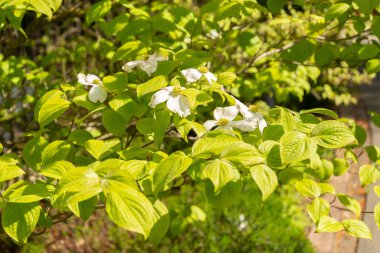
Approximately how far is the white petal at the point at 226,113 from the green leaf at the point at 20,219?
2.02ft

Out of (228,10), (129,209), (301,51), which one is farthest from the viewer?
(301,51)

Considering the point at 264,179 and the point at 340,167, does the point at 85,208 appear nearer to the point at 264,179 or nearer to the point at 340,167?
the point at 264,179

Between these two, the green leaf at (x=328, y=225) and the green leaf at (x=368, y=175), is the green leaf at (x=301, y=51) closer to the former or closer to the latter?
the green leaf at (x=368, y=175)

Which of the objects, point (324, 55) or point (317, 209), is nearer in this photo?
point (317, 209)

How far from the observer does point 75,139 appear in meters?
1.73

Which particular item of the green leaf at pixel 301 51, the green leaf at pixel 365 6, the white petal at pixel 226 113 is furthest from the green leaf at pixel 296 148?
the green leaf at pixel 301 51

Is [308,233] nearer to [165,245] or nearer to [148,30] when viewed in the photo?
[165,245]

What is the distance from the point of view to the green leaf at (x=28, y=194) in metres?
1.25

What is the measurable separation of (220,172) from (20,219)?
1.75ft

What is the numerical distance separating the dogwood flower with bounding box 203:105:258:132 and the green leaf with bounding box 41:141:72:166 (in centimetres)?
45

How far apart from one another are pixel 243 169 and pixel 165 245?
266cm

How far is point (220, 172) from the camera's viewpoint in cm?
123

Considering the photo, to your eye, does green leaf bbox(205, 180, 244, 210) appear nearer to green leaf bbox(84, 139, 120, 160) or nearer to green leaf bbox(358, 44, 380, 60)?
green leaf bbox(84, 139, 120, 160)

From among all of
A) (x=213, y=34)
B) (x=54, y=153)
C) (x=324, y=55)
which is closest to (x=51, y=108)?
(x=54, y=153)
